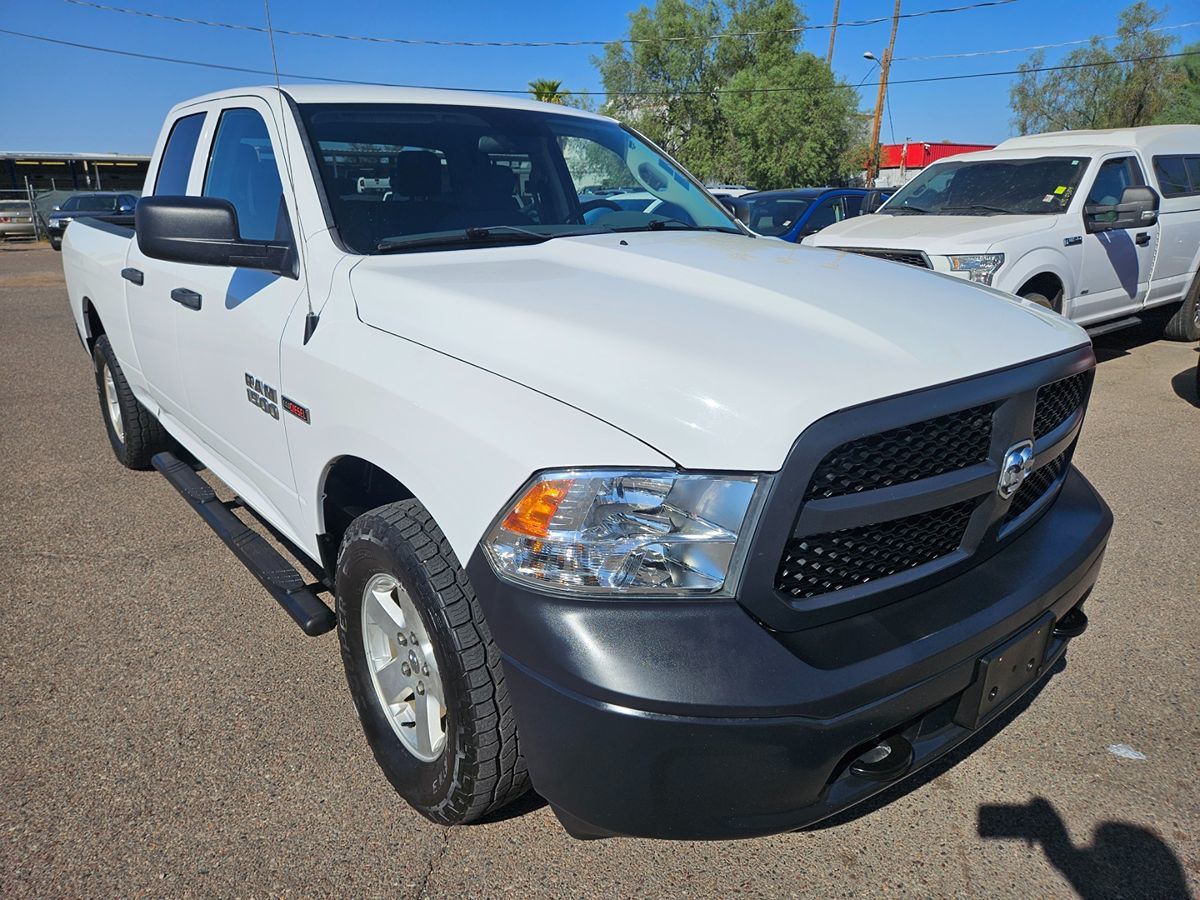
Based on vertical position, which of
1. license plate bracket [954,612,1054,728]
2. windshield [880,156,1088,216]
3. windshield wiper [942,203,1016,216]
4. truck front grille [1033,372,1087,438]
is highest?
windshield [880,156,1088,216]

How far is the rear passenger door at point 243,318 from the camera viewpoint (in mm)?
2646

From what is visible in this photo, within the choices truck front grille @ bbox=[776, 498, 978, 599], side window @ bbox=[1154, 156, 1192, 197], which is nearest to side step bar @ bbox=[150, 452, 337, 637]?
truck front grille @ bbox=[776, 498, 978, 599]

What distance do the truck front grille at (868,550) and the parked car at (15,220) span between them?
31.0 m

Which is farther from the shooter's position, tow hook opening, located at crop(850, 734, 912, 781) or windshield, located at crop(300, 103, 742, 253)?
windshield, located at crop(300, 103, 742, 253)

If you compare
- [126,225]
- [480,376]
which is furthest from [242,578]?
[126,225]

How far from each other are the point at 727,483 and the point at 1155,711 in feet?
6.66

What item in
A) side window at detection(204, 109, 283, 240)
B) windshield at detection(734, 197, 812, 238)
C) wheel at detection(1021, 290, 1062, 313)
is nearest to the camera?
side window at detection(204, 109, 283, 240)

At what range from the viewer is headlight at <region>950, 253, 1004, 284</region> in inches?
246

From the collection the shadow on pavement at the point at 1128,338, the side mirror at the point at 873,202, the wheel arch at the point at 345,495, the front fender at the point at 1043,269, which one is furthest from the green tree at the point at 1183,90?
the wheel arch at the point at 345,495

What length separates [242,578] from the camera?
12.1ft

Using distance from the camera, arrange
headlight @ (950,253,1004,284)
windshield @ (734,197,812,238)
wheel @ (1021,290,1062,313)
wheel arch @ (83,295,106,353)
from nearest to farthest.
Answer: wheel arch @ (83,295,106,353)
headlight @ (950,253,1004,284)
wheel @ (1021,290,1062,313)
windshield @ (734,197,812,238)

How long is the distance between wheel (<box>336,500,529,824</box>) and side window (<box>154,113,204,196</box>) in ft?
7.43

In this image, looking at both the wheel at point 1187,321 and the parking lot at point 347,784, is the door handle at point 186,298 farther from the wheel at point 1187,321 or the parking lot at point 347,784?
the wheel at point 1187,321

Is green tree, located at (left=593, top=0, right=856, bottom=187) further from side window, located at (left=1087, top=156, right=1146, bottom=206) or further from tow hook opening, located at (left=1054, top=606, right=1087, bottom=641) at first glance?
tow hook opening, located at (left=1054, top=606, right=1087, bottom=641)
